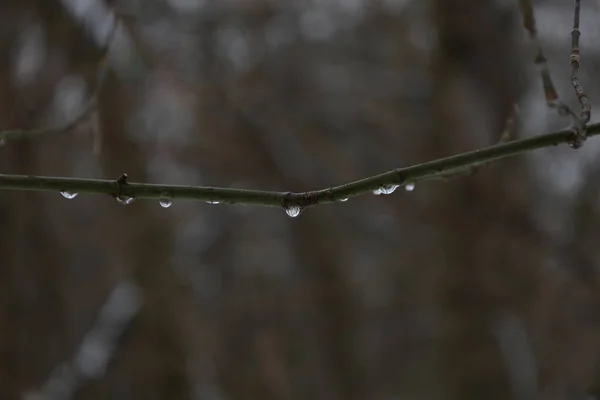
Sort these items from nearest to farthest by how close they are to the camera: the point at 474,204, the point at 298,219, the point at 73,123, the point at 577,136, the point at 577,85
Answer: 1. the point at 577,136
2. the point at 577,85
3. the point at 73,123
4. the point at 474,204
5. the point at 298,219

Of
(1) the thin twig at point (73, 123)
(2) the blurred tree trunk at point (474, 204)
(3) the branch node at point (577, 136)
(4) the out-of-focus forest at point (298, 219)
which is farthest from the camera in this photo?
(2) the blurred tree trunk at point (474, 204)

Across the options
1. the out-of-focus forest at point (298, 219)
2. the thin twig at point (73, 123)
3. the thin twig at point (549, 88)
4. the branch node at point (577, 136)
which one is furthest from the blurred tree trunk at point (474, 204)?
the branch node at point (577, 136)

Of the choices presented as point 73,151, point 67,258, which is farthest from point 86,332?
point 73,151

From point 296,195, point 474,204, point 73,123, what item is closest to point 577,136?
point 296,195

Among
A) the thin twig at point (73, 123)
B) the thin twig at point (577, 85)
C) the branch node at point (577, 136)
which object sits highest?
the thin twig at point (73, 123)

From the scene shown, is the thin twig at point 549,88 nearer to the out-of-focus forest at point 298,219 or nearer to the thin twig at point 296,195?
the thin twig at point 296,195

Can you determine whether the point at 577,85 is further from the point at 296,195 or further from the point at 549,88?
the point at 296,195
